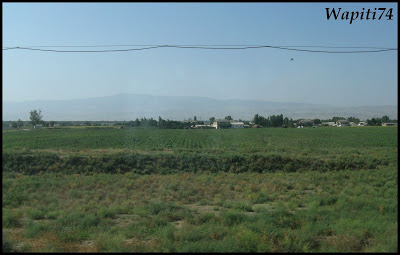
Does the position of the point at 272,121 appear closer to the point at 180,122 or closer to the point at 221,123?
the point at 221,123

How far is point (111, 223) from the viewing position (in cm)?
754

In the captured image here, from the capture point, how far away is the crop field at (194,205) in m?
5.80

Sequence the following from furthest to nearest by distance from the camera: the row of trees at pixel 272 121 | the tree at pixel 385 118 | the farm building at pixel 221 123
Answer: the row of trees at pixel 272 121
the farm building at pixel 221 123
the tree at pixel 385 118

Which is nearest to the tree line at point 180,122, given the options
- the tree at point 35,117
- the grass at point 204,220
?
the tree at point 35,117

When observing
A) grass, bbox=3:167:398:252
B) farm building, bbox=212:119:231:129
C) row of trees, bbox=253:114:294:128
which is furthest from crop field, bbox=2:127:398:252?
farm building, bbox=212:119:231:129

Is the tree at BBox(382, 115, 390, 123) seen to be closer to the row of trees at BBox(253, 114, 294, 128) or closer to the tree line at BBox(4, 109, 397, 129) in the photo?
the tree line at BBox(4, 109, 397, 129)

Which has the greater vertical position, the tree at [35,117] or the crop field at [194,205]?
the tree at [35,117]

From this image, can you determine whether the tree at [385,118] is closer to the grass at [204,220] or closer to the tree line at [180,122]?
the tree line at [180,122]

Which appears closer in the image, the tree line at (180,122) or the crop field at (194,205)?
the crop field at (194,205)

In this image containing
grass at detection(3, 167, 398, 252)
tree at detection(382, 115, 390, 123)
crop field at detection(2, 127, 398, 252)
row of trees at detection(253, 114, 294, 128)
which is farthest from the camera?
row of trees at detection(253, 114, 294, 128)

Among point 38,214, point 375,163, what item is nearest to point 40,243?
point 38,214

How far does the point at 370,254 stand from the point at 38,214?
7596 millimetres

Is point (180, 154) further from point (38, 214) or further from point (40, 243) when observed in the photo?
point (40, 243)

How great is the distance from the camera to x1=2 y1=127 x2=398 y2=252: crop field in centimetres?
580
